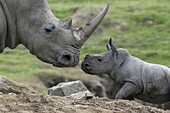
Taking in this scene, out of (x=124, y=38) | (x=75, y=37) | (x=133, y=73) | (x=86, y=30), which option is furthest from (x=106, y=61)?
(x=124, y=38)

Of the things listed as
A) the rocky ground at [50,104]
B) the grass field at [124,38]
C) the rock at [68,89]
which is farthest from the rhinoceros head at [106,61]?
the grass field at [124,38]

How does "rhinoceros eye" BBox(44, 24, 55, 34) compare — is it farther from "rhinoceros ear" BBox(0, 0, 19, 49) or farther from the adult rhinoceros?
"rhinoceros ear" BBox(0, 0, 19, 49)

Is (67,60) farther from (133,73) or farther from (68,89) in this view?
(68,89)

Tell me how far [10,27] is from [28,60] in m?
14.7

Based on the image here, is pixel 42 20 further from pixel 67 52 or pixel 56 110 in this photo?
pixel 56 110

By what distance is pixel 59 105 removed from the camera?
8.19 m

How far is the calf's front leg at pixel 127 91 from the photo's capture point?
34.7 feet

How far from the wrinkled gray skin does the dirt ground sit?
1.60 metres

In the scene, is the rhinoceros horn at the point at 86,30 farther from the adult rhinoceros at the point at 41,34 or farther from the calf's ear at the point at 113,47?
the calf's ear at the point at 113,47

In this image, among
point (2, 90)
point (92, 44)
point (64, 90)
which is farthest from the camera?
point (92, 44)

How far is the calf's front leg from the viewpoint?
34.7 ft

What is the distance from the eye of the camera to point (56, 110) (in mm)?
7887

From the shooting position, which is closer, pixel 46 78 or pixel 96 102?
pixel 96 102

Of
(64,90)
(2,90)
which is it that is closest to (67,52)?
(2,90)
